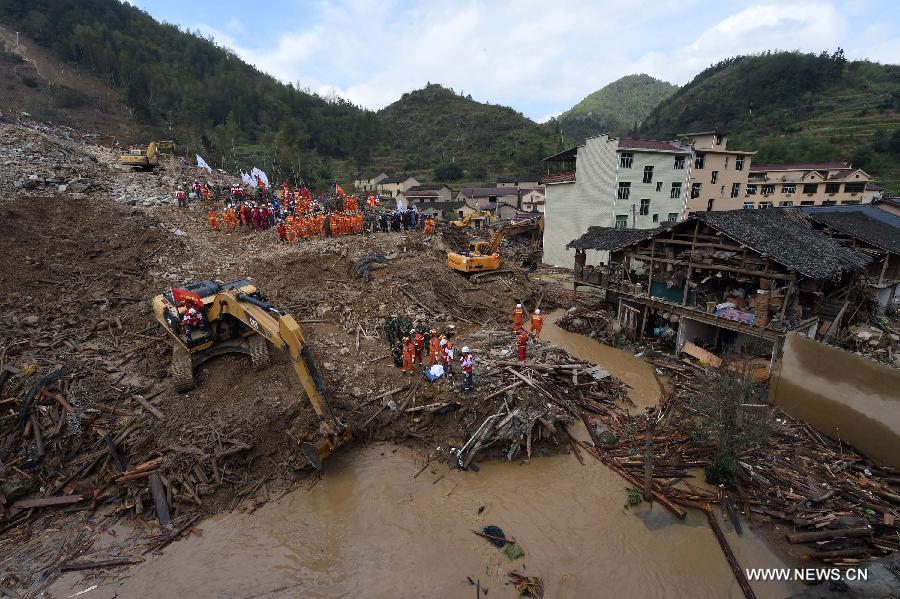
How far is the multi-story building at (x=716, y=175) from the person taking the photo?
34.7 metres

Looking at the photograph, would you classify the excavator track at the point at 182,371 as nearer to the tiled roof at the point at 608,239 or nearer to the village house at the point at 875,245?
the tiled roof at the point at 608,239

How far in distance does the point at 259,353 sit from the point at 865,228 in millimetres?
28186

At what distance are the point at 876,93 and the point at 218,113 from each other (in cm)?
11835

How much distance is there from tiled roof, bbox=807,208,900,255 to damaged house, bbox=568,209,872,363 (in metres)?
1.90

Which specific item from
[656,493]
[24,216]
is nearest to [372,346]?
[656,493]

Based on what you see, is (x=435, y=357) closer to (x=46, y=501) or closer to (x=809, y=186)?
(x=46, y=501)

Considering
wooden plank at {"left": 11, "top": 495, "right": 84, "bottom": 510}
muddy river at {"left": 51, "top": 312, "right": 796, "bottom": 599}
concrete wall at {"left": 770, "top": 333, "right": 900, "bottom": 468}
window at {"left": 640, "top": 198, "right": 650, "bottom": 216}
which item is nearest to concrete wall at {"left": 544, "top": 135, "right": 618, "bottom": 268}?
window at {"left": 640, "top": 198, "right": 650, "bottom": 216}

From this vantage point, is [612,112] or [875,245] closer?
[875,245]

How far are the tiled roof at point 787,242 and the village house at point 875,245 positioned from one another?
113 inches

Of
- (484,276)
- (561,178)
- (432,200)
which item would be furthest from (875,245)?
(432,200)

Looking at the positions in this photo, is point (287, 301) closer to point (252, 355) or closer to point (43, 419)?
point (252, 355)

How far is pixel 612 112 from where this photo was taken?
17200 centimetres

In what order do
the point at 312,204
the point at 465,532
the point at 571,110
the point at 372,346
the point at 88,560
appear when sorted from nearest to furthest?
1. the point at 88,560
2. the point at 465,532
3. the point at 372,346
4. the point at 312,204
5. the point at 571,110

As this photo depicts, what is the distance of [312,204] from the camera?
27297 mm
